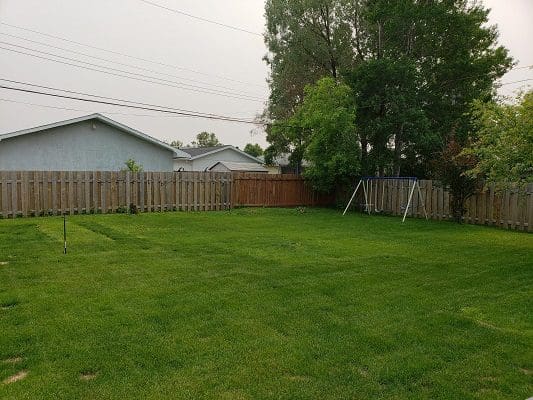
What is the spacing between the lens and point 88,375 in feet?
11.1

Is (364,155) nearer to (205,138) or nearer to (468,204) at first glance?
(468,204)

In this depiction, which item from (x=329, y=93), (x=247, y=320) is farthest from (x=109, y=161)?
(x=247, y=320)

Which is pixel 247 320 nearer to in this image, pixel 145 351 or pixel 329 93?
pixel 145 351

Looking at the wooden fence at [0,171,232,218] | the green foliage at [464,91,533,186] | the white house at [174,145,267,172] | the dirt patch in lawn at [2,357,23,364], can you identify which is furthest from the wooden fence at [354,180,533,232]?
the white house at [174,145,267,172]

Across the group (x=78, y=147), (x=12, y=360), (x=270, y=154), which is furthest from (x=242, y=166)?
(x=12, y=360)

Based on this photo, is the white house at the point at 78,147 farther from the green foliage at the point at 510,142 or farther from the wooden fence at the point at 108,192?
the green foliage at the point at 510,142

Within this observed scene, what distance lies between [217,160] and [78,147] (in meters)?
16.4

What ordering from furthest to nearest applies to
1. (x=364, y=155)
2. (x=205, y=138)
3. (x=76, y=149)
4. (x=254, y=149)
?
(x=205, y=138)
(x=254, y=149)
(x=76, y=149)
(x=364, y=155)

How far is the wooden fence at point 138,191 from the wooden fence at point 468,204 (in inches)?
160

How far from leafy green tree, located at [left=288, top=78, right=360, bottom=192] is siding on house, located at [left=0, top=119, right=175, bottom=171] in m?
9.02

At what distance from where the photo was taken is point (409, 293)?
580 centimetres

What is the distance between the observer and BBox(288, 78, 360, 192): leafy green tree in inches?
727

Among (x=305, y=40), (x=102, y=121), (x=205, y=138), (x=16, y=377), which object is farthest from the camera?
(x=205, y=138)

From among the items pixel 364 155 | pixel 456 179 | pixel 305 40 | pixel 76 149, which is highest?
pixel 305 40
